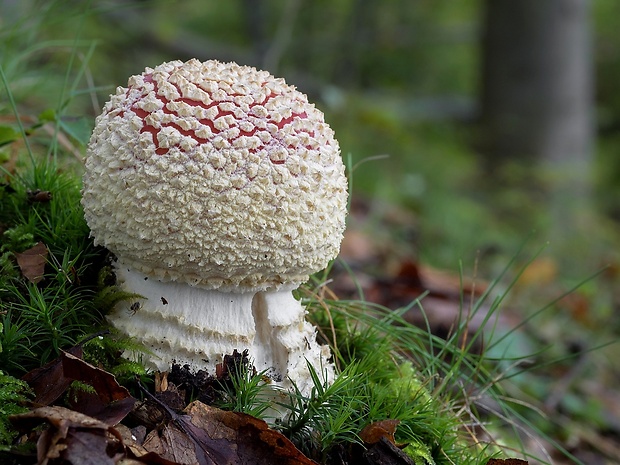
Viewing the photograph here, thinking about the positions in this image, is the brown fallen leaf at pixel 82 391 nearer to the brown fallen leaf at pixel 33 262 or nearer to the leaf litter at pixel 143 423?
the leaf litter at pixel 143 423

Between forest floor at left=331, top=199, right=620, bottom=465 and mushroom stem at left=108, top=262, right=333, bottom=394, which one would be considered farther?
forest floor at left=331, top=199, right=620, bottom=465

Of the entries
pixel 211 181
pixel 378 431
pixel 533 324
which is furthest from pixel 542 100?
pixel 211 181

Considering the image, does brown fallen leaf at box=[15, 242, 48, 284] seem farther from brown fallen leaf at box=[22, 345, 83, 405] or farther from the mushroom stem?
brown fallen leaf at box=[22, 345, 83, 405]

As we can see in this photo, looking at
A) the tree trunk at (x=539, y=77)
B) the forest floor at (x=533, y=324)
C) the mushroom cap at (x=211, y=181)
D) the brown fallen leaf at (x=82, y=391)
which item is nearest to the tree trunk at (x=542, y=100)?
the tree trunk at (x=539, y=77)

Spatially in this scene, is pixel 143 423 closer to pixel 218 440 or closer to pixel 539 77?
pixel 218 440

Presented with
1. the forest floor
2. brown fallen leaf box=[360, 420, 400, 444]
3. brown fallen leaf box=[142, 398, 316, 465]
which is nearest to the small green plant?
brown fallen leaf box=[142, 398, 316, 465]
